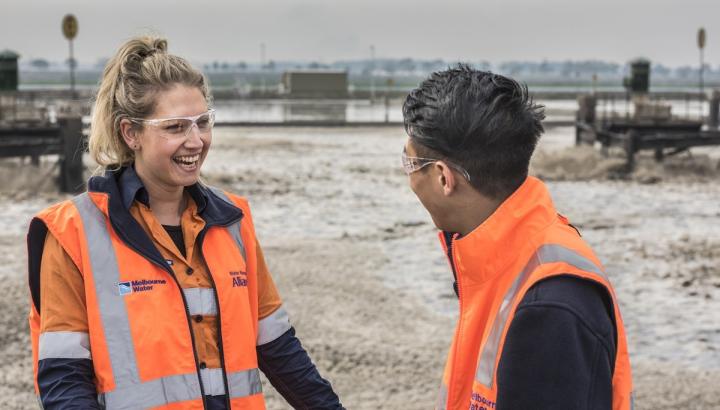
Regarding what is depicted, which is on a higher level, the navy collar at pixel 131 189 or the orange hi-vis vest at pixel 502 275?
the navy collar at pixel 131 189

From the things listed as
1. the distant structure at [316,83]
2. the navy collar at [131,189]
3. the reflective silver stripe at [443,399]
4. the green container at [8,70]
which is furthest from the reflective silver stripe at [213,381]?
the distant structure at [316,83]

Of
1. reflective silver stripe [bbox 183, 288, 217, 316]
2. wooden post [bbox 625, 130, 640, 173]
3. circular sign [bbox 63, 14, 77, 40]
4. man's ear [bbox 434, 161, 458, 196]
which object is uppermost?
circular sign [bbox 63, 14, 77, 40]

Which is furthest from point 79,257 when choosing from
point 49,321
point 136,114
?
point 136,114

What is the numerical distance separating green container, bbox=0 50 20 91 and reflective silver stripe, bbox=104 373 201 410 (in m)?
21.6

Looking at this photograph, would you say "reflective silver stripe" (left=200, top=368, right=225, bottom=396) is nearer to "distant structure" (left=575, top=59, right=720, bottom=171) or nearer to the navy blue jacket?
the navy blue jacket

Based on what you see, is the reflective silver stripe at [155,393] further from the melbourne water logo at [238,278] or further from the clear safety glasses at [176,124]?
the clear safety glasses at [176,124]

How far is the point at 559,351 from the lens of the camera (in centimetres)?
168

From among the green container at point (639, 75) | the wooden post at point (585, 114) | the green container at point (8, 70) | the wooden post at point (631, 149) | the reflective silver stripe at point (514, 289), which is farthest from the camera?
the green container at point (639, 75)

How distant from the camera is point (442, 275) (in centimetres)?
970

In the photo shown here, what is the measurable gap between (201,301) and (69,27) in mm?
24514

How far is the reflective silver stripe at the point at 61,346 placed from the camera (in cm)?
236

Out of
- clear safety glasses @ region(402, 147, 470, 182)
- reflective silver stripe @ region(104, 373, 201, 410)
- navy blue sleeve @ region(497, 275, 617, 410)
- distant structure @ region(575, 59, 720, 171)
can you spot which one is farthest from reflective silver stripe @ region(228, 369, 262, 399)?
distant structure @ region(575, 59, 720, 171)

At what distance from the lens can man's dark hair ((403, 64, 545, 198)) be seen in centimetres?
192

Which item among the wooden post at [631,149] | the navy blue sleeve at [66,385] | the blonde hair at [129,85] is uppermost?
the blonde hair at [129,85]
